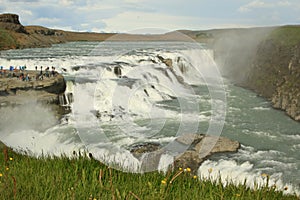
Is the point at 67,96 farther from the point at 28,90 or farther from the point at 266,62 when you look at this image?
the point at 266,62

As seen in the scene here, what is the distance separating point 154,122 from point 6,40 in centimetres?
5525

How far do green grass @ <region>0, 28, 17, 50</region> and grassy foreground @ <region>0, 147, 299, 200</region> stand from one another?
62643 mm

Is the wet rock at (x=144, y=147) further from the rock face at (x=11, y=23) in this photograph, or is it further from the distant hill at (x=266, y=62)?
the rock face at (x=11, y=23)

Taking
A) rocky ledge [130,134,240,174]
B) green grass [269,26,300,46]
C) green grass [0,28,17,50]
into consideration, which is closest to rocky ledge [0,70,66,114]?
rocky ledge [130,134,240,174]

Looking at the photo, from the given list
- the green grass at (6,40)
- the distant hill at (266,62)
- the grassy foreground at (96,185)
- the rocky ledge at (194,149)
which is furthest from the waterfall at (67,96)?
the green grass at (6,40)

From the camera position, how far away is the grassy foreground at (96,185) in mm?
3029

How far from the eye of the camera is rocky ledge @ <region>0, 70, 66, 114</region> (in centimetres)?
1828

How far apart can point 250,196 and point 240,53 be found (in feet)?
123

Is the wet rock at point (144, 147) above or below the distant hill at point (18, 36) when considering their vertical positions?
below

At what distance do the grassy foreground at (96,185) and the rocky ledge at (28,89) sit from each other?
1509 centimetres

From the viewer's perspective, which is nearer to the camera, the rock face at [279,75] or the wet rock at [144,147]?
the wet rock at [144,147]

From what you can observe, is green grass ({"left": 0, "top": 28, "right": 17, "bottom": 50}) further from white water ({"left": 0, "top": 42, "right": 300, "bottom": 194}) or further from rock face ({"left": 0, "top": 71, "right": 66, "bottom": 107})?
rock face ({"left": 0, "top": 71, "right": 66, "bottom": 107})

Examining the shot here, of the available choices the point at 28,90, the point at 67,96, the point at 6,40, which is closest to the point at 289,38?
the point at 67,96

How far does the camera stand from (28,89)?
62.3ft
